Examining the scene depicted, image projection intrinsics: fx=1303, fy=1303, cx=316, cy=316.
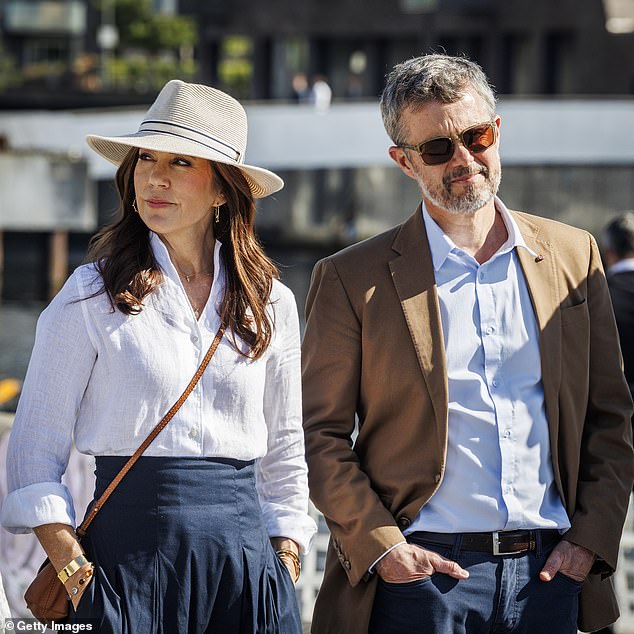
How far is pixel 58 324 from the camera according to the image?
2.80 meters

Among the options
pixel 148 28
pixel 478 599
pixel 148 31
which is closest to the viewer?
pixel 478 599

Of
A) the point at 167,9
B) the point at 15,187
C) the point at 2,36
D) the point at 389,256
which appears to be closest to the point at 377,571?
the point at 389,256

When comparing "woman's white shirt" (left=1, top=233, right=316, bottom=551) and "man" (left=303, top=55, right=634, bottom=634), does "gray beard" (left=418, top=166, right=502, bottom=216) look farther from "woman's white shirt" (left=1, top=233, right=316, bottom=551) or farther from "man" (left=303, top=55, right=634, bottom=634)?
"woman's white shirt" (left=1, top=233, right=316, bottom=551)

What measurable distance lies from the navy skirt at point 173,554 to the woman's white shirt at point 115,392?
0.19 feet

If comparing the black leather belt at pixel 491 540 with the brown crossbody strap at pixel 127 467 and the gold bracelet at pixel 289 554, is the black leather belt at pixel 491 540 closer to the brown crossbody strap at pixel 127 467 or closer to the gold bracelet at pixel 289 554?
the gold bracelet at pixel 289 554

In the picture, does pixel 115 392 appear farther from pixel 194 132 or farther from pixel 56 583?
pixel 194 132

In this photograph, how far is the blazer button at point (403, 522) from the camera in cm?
306

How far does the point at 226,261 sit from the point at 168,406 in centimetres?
44

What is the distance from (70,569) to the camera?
272 cm

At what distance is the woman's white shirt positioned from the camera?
2787mm

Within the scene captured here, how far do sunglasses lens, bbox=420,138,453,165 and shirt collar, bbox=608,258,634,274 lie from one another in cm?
185

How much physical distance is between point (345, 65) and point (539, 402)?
1498 inches

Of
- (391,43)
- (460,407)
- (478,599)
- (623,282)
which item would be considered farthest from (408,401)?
(391,43)

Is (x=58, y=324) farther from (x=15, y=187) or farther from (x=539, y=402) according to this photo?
(x=15, y=187)
